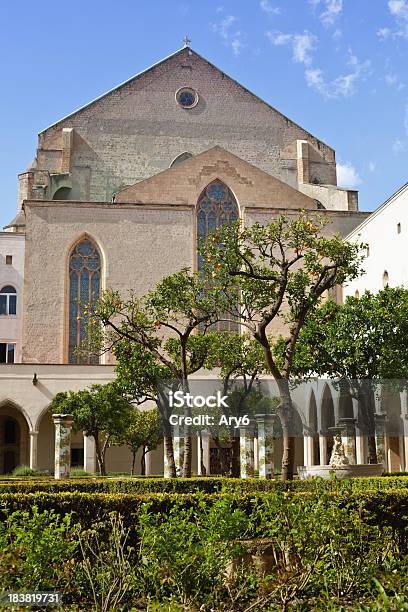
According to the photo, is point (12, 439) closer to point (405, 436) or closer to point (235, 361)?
point (235, 361)

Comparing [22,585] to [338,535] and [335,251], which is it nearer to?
[338,535]

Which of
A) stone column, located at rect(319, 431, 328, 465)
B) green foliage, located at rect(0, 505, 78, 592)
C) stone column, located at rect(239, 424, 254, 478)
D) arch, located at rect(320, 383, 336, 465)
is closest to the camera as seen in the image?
green foliage, located at rect(0, 505, 78, 592)

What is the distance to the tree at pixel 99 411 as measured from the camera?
32625 millimetres

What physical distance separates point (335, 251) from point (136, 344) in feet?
30.0

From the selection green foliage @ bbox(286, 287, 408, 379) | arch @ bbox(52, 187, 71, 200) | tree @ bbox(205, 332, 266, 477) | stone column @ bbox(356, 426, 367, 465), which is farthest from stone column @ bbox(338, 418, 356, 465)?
arch @ bbox(52, 187, 71, 200)

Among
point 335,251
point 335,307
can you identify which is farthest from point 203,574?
point 335,307

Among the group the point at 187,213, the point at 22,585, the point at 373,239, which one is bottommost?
the point at 22,585

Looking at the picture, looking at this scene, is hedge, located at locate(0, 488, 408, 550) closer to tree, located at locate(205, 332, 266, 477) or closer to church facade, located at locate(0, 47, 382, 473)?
tree, located at locate(205, 332, 266, 477)

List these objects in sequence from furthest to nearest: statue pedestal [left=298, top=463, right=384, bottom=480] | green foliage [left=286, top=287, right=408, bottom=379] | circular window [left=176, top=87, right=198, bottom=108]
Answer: circular window [left=176, top=87, right=198, bottom=108] → green foliage [left=286, top=287, right=408, bottom=379] → statue pedestal [left=298, top=463, right=384, bottom=480]

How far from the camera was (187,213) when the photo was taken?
42312mm

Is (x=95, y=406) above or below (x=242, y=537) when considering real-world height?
above

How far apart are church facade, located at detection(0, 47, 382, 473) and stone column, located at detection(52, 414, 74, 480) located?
8647 mm

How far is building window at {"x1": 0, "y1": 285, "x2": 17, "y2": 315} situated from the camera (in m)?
41.3

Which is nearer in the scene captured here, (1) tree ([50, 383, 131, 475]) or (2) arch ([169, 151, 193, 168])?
(1) tree ([50, 383, 131, 475])
